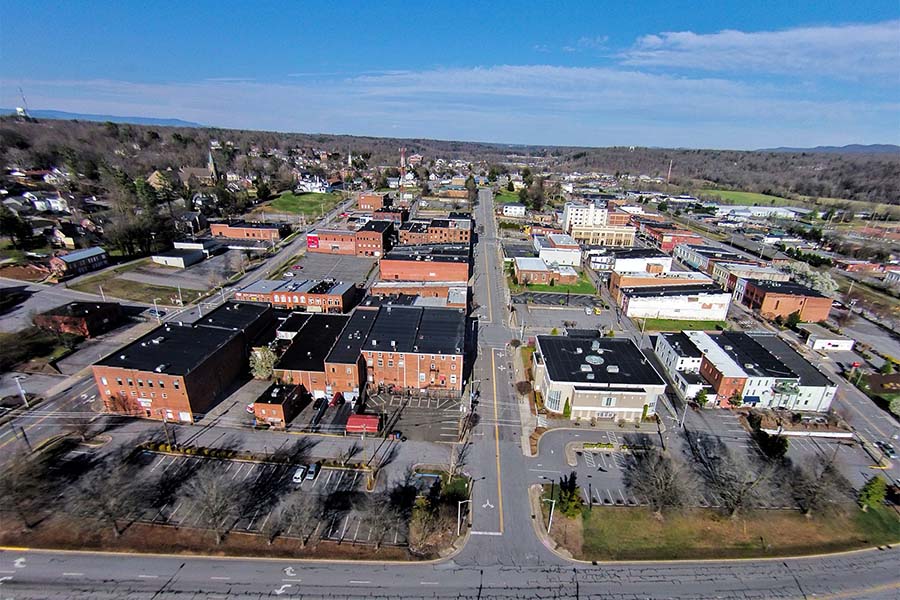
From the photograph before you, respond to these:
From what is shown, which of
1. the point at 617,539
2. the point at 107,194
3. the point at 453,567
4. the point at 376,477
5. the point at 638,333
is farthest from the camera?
the point at 107,194

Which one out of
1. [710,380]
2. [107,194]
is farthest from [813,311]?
[107,194]

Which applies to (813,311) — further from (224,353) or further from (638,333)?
(224,353)

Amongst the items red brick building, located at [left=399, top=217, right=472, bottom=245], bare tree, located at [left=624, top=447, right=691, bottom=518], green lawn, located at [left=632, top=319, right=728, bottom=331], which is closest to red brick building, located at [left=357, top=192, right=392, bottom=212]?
red brick building, located at [left=399, top=217, right=472, bottom=245]

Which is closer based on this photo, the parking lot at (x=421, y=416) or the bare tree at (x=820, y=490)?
the bare tree at (x=820, y=490)

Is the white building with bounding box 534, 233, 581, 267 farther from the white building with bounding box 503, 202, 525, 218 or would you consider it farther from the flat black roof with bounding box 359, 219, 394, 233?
the white building with bounding box 503, 202, 525, 218

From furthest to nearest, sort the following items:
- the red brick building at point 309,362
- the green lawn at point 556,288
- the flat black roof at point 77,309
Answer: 1. the green lawn at point 556,288
2. the flat black roof at point 77,309
3. the red brick building at point 309,362

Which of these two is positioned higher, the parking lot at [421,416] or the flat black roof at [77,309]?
the flat black roof at [77,309]

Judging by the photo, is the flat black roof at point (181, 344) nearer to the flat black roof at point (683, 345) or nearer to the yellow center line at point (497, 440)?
the yellow center line at point (497, 440)

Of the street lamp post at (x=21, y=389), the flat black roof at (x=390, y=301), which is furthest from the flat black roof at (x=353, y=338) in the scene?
the street lamp post at (x=21, y=389)
